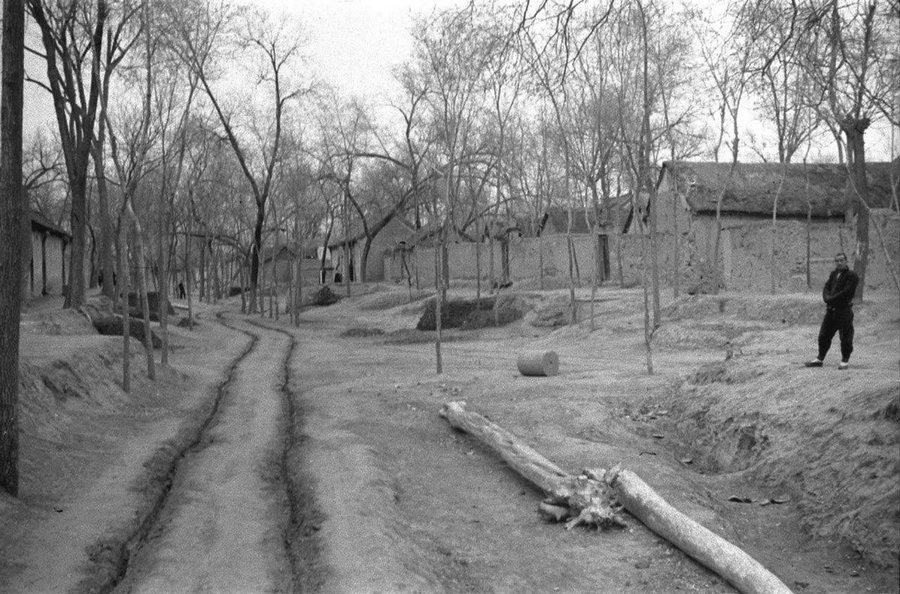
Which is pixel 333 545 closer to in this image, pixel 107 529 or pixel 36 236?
pixel 107 529

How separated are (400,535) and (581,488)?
79.3 inches

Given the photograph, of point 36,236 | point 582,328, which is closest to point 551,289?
point 582,328

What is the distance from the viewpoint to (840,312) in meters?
13.7

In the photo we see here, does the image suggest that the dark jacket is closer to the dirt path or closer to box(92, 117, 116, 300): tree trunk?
the dirt path

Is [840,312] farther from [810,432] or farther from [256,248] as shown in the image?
[256,248]

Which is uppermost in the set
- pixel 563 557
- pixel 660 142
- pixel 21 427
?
pixel 660 142

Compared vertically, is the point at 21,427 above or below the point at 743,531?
above

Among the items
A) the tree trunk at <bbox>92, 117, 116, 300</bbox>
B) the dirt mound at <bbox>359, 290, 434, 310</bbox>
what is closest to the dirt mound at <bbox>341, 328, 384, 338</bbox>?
the tree trunk at <bbox>92, 117, 116, 300</bbox>

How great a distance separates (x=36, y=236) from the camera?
141ft

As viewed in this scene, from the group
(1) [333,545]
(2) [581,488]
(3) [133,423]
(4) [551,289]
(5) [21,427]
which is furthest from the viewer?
(4) [551,289]

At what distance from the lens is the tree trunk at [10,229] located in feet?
32.8

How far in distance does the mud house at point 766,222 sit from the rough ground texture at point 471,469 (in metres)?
11.3

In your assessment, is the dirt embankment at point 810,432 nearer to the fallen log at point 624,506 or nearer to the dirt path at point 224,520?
the fallen log at point 624,506

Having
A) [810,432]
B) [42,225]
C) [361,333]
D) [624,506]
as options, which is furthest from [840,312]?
[42,225]
